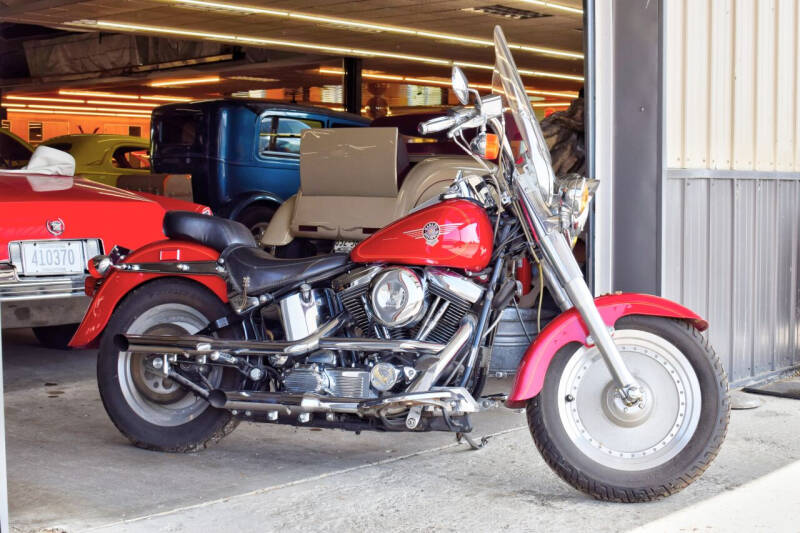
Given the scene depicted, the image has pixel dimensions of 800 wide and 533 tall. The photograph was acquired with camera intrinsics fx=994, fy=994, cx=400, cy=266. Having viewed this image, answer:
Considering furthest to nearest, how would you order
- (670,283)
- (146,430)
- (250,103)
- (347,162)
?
(250,103) < (347,162) < (670,283) < (146,430)

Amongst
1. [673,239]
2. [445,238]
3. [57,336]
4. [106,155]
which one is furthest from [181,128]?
[445,238]

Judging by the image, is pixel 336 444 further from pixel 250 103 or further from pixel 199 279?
pixel 250 103

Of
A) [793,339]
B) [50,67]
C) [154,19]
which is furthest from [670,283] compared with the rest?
[50,67]

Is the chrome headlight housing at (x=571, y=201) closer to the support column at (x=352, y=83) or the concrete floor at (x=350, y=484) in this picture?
the concrete floor at (x=350, y=484)

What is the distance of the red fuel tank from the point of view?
13.1ft

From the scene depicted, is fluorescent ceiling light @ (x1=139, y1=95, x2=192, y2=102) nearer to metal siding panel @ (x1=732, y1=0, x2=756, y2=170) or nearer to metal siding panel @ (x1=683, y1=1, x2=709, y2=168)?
metal siding panel @ (x1=732, y1=0, x2=756, y2=170)

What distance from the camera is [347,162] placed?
808cm

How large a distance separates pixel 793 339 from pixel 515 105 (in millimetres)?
3631

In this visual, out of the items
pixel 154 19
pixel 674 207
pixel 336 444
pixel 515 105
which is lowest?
pixel 336 444

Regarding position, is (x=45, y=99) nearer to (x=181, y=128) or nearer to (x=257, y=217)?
(x=181, y=128)

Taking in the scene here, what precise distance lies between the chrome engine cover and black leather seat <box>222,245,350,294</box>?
15.0 inches

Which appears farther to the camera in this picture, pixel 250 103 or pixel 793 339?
pixel 250 103

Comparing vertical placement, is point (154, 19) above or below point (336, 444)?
above

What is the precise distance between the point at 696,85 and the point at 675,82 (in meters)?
0.22
